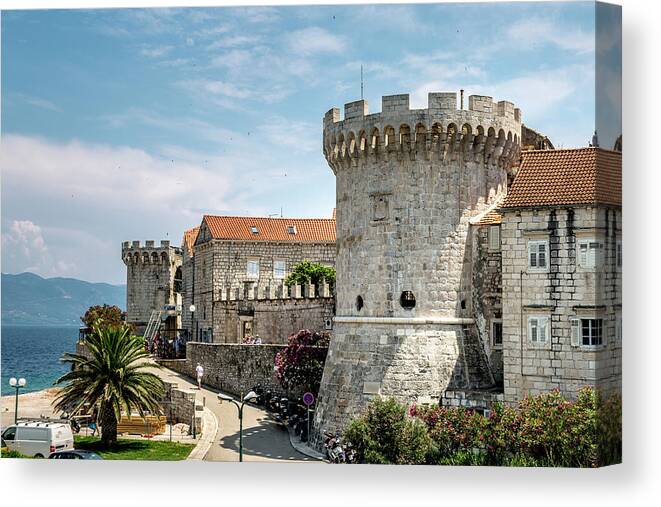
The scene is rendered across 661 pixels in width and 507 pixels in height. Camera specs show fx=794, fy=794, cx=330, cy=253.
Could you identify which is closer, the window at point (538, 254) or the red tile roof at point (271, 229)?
the window at point (538, 254)

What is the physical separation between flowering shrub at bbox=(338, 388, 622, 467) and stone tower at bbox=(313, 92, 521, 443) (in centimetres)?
128

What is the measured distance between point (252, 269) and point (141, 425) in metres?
15.1

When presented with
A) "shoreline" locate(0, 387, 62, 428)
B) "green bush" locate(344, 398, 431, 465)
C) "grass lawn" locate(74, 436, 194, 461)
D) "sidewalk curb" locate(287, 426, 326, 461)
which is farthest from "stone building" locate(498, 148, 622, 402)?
"shoreline" locate(0, 387, 62, 428)

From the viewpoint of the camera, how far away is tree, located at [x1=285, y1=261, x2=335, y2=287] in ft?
102

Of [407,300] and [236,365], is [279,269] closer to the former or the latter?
[236,365]

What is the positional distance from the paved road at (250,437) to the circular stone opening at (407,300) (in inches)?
155

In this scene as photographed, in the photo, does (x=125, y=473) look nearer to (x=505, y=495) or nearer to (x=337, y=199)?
(x=505, y=495)

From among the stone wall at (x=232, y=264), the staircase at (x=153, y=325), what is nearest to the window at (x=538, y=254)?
the stone wall at (x=232, y=264)

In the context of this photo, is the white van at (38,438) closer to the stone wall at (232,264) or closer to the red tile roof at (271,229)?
the stone wall at (232,264)

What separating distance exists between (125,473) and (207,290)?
18411mm

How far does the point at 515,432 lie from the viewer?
15.2m

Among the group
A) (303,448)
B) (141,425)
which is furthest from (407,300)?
(141,425)

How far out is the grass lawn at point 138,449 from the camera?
16172 mm

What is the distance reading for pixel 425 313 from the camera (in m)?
17.7
